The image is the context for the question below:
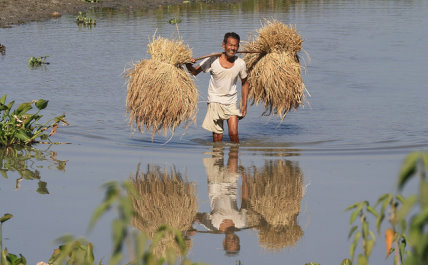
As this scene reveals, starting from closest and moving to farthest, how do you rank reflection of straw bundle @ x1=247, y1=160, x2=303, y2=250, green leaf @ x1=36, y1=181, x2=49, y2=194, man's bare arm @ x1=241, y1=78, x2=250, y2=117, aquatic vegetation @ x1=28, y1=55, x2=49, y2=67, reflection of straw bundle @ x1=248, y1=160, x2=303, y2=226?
reflection of straw bundle @ x1=247, y1=160, x2=303, y2=250
reflection of straw bundle @ x1=248, y1=160, x2=303, y2=226
green leaf @ x1=36, y1=181, x2=49, y2=194
man's bare arm @ x1=241, y1=78, x2=250, y2=117
aquatic vegetation @ x1=28, y1=55, x2=49, y2=67

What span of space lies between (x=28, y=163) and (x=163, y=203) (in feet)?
6.65

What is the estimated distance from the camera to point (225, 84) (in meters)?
8.38

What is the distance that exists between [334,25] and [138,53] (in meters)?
6.38

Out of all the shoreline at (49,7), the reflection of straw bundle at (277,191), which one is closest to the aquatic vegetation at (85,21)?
the shoreline at (49,7)

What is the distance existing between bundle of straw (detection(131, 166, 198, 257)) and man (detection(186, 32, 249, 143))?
111 centimetres

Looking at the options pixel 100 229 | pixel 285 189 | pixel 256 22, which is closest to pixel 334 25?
pixel 256 22

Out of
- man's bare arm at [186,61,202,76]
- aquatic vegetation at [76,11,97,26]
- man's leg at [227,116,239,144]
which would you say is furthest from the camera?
aquatic vegetation at [76,11,97,26]

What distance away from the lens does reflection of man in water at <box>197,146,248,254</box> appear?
5652 mm

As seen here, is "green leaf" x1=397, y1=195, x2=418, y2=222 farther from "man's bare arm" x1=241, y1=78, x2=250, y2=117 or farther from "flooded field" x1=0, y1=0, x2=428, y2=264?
"man's bare arm" x1=241, y1=78, x2=250, y2=117

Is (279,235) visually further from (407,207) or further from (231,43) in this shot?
(407,207)

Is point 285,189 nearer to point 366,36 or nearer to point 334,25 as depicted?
point 366,36

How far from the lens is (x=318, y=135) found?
1000 cm

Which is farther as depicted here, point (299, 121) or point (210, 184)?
point (299, 121)

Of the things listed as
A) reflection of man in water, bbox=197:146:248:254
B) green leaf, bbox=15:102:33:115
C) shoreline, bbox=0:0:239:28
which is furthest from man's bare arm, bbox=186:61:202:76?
shoreline, bbox=0:0:239:28
